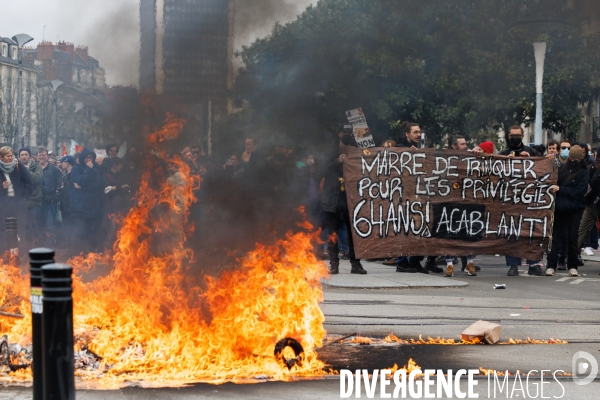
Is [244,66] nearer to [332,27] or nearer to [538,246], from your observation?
[538,246]

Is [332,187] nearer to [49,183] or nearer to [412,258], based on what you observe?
[412,258]

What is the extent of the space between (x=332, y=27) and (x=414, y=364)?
11002 millimetres

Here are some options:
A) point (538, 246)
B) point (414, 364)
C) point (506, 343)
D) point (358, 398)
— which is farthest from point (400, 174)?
point (358, 398)

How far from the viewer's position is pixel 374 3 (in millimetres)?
17047

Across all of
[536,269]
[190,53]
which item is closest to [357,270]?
[536,269]

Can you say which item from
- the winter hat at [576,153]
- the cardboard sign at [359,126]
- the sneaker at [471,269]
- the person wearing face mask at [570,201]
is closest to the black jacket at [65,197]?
the cardboard sign at [359,126]

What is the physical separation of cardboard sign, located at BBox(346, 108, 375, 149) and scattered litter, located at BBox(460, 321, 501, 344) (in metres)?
6.54

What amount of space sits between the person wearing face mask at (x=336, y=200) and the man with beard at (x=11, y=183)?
180 inches

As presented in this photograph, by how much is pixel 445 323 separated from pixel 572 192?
513 cm

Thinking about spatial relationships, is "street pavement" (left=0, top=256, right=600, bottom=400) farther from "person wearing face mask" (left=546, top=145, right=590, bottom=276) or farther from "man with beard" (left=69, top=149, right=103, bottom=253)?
"man with beard" (left=69, top=149, right=103, bottom=253)

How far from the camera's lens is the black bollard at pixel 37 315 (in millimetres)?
4531

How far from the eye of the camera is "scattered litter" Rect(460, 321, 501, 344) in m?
7.18

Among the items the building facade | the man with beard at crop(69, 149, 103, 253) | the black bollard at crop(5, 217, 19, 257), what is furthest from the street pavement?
the man with beard at crop(69, 149, 103, 253)

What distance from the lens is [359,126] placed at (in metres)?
15.3
